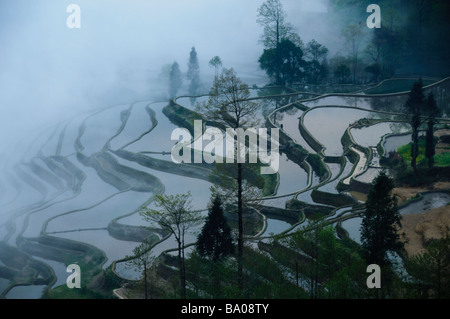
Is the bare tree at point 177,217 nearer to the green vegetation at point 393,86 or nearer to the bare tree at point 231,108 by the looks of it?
the bare tree at point 231,108

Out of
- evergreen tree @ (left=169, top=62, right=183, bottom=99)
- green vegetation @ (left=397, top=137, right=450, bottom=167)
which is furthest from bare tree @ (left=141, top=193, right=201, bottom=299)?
evergreen tree @ (left=169, top=62, right=183, bottom=99)

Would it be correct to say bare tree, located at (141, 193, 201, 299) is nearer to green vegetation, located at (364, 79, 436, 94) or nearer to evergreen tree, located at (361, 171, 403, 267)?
evergreen tree, located at (361, 171, 403, 267)

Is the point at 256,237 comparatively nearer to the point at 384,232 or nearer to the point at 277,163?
the point at 384,232

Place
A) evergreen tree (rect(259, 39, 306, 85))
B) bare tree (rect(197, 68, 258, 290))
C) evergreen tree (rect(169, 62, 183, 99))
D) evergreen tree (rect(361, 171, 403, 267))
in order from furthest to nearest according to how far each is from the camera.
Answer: evergreen tree (rect(169, 62, 183, 99)) → evergreen tree (rect(259, 39, 306, 85)) → bare tree (rect(197, 68, 258, 290)) → evergreen tree (rect(361, 171, 403, 267))

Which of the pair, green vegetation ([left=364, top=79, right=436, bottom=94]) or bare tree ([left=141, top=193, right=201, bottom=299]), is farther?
green vegetation ([left=364, top=79, right=436, bottom=94])

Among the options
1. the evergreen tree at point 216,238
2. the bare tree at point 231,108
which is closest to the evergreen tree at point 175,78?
the bare tree at point 231,108

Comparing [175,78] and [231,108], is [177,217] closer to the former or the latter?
[231,108]

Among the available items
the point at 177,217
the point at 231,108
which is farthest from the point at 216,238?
the point at 231,108
